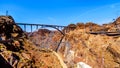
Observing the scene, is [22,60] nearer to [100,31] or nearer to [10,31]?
[10,31]

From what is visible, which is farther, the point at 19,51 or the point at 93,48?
the point at 93,48

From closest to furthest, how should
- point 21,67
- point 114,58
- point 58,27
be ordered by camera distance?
point 21,67
point 114,58
point 58,27

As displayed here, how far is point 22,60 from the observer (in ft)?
80.6

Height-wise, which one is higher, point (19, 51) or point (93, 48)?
point (19, 51)

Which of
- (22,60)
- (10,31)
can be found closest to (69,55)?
(10,31)

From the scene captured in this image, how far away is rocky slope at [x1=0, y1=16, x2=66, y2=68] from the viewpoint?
79.8 feet

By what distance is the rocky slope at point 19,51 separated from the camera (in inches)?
958

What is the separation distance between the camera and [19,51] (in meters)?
27.2

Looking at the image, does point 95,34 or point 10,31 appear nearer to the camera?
point 10,31

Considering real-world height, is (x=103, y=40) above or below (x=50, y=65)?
above

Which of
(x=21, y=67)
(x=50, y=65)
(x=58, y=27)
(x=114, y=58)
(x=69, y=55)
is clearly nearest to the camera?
(x=21, y=67)

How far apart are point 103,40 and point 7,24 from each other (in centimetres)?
1319

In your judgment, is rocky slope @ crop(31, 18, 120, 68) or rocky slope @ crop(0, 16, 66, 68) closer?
rocky slope @ crop(0, 16, 66, 68)

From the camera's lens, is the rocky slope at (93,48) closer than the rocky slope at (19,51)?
No
